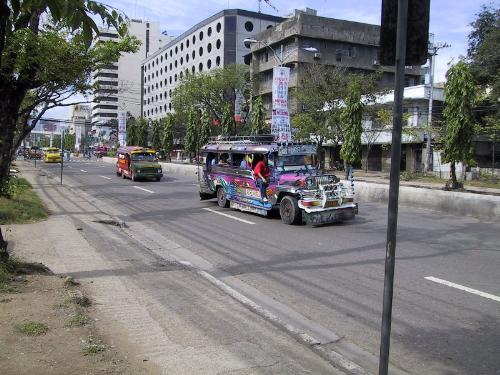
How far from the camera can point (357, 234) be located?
41.2ft

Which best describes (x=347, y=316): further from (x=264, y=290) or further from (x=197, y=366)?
(x=197, y=366)

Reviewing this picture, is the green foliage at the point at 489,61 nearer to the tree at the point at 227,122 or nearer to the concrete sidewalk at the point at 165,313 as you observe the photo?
the tree at the point at 227,122

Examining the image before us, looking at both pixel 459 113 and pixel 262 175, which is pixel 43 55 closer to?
pixel 262 175

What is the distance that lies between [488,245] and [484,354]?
6.71 m

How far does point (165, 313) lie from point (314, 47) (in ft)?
191

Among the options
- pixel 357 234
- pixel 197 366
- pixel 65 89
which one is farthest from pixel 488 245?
pixel 65 89

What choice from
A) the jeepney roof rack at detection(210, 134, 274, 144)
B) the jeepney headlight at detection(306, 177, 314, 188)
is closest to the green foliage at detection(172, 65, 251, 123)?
the jeepney roof rack at detection(210, 134, 274, 144)

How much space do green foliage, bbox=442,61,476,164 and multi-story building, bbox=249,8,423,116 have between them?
34.1 metres

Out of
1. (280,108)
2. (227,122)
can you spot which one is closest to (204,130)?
(227,122)

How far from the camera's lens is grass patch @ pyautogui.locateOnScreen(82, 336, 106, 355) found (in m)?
4.53

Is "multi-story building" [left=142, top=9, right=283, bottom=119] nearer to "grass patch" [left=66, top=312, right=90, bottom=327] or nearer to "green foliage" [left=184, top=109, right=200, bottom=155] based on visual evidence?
"green foliage" [left=184, top=109, right=200, bottom=155]

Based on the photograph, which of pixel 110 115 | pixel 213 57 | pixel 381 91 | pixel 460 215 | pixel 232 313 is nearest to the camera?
pixel 232 313

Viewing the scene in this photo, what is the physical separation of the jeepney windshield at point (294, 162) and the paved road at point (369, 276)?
1.64 meters

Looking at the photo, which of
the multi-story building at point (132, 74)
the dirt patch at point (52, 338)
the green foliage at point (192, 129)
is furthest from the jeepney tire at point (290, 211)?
the multi-story building at point (132, 74)
